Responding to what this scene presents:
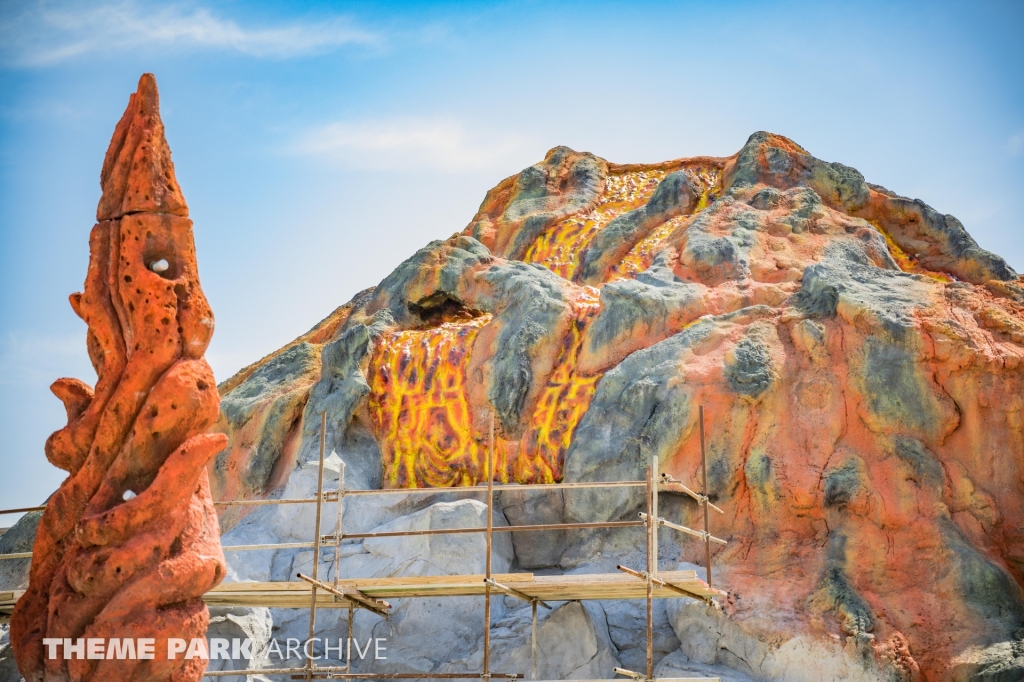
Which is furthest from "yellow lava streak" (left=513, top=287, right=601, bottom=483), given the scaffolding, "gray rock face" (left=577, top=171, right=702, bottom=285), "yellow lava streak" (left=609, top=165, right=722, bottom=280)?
the scaffolding

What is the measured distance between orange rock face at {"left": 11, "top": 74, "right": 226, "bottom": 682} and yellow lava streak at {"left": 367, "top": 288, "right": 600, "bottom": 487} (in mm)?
7440

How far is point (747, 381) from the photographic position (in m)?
15.8

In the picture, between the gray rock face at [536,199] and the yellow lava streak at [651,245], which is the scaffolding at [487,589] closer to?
the yellow lava streak at [651,245]

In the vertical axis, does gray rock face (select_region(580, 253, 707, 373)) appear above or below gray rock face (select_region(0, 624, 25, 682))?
above

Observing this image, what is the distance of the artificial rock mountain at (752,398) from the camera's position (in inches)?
563

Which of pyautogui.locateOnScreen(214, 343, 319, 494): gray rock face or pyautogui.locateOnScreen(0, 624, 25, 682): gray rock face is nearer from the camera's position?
pyautogui.locateOnScreen(0, 624, 25, 682): gray rock face

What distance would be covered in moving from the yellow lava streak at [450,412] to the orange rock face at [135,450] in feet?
24.4

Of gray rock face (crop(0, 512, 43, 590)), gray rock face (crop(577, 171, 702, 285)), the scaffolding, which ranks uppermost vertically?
gray rock face (crop(577, 171, 702, 285))

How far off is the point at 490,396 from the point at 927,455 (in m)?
5.85

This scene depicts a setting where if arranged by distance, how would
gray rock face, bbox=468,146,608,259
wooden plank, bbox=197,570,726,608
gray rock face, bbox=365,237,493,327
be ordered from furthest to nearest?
gray rock face, bbox=468,146,608,259, gray rock face, bbox=365,237,493,327, wooden plank, bbox=197,570,726,608

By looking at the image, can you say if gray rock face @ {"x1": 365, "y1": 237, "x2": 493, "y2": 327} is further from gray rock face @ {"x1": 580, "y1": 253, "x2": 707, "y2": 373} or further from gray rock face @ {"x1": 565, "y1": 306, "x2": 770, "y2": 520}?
gray rock face @ {"x1": 565, "y1": 306, "x2": 770, "y2": 520}

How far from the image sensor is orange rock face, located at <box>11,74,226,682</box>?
30.4 feet

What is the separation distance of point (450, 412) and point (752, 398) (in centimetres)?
446

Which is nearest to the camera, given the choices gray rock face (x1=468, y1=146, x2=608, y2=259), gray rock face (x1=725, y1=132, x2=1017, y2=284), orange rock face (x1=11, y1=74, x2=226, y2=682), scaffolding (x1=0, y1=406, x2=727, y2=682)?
orange rock face (x1=11, y1=74, x2=226, y2=682)
